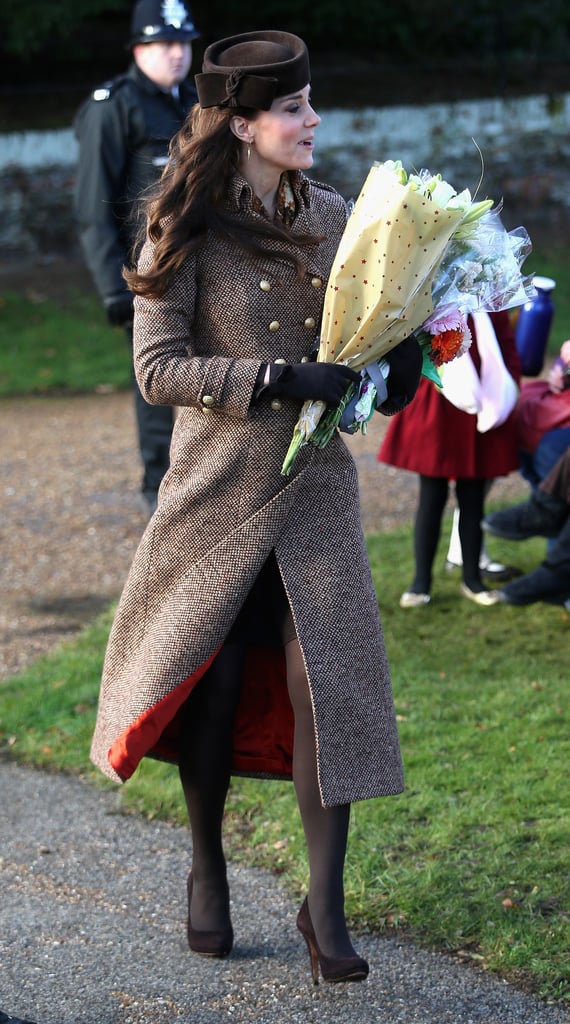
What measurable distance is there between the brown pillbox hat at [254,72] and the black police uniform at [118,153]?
271 cm

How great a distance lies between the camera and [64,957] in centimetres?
317

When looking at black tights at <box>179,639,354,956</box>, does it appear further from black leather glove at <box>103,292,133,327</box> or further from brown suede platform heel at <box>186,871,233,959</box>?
black leather glove at <box>103,292,133,327</box>

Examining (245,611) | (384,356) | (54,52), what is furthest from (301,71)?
(54,52)

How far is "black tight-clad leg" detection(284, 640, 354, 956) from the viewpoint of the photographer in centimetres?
287

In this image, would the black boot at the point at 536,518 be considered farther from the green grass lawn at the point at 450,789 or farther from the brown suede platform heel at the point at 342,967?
the brown suede platform heel at the point at 342,967

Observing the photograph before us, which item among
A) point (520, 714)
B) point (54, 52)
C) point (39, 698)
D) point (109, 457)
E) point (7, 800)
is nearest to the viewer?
point (7, 800)

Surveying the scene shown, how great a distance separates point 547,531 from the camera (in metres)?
5.45

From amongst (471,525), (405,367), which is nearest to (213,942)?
(405,367)

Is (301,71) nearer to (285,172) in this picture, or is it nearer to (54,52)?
(285,172)

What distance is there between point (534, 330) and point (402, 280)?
9.46 feet

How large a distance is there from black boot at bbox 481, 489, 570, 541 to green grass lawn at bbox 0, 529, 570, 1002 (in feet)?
1.08

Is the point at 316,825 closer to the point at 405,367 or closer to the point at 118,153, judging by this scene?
the point at 405,367

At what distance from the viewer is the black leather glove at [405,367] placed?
2.91 m

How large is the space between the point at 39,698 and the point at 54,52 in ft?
46.2
